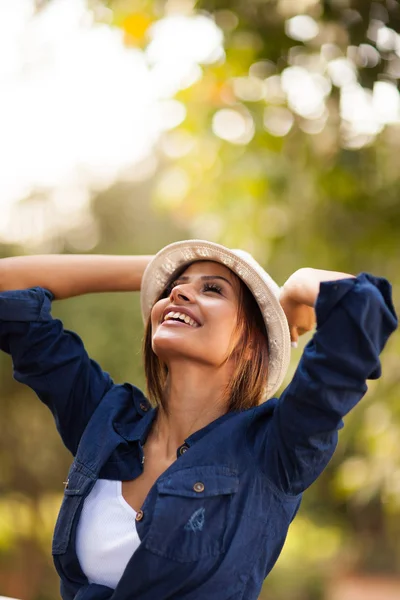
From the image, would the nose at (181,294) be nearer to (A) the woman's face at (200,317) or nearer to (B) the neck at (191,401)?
(A) the woman's face at (200,317)

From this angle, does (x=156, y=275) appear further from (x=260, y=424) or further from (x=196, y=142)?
(x=196, y=142)

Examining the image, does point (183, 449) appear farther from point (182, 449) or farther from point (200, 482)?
point (200, 482)

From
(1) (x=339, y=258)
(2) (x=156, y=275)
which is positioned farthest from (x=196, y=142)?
(2) (x=156, y=275)

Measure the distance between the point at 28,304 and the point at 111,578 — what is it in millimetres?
715

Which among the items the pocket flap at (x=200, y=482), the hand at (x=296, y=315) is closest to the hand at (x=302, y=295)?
the hand at (x=296, y=315)

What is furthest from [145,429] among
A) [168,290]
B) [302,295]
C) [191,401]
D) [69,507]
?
[302,295]

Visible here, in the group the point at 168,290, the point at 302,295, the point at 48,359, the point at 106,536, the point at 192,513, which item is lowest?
the point at 106,536

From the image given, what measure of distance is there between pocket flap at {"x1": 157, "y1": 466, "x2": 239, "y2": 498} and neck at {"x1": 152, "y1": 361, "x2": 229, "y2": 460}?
0.19 m

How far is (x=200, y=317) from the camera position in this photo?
6.63 ft

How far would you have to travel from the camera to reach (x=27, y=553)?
10.5 meters

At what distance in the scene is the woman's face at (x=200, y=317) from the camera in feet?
6.46

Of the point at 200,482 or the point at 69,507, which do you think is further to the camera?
the point at 69,507

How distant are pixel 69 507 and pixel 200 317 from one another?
538 millimetres

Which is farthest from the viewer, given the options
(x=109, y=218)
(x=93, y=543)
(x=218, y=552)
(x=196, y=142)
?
(x=109, y=218)
